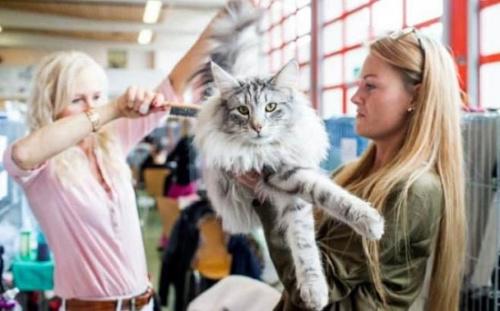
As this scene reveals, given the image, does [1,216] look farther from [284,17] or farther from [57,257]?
[284,17]

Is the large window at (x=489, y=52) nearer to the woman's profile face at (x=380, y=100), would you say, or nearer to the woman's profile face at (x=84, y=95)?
the woman's profile face at (x=380, y=100)

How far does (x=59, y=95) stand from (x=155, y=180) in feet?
19.5

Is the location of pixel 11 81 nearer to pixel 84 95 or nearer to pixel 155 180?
pixel 155 180

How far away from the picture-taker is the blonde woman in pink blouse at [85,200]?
155cm

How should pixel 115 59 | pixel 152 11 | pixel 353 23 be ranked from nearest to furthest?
→ pixel 353 23, pixel 152 11, pixel 115 59

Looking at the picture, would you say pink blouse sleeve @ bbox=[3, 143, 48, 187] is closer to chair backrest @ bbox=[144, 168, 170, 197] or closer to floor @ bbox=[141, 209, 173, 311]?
floor @ bbox=[141, 209, 173, 311]

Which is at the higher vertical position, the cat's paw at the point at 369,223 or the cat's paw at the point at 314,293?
the cat's paw at the point at 369,223

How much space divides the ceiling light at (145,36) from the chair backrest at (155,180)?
6.43ft

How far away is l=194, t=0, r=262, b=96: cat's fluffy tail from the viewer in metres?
1.21

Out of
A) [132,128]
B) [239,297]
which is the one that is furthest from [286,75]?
[239,297]

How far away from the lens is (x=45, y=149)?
52.9 inches

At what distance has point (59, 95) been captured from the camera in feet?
5.08

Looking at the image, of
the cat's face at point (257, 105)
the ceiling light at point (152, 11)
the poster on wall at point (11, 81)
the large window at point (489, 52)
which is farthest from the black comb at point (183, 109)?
the ceiling light at point (152, 11)

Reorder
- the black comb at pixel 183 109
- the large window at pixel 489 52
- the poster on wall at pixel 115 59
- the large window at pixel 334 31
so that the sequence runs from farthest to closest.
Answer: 1. the poster on wall at pixel 115 59
2. the large window at pixel 489 52
3. the large window at pixel 334 31
4. the black comb at pixel 183 109
